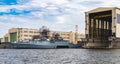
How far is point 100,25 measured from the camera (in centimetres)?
14838

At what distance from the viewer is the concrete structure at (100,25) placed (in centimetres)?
12318

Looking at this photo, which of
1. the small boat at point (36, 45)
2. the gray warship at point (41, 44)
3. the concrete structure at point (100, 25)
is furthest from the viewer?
the gray warship at point (41, 44)

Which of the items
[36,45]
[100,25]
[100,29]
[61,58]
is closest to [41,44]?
[36,45]

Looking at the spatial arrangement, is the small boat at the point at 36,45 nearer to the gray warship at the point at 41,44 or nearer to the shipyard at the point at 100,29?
the gray warship at the point at 41,44

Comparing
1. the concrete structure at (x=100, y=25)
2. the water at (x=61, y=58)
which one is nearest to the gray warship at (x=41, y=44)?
the concrete structure at (x=100, y=25)

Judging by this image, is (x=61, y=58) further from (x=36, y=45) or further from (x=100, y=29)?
(x=100, y=29)

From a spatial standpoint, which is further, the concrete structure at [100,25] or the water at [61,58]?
the concrete structure at [100,25]

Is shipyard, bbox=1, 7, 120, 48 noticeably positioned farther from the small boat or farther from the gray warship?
the small boat

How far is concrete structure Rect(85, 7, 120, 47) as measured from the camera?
404 feet

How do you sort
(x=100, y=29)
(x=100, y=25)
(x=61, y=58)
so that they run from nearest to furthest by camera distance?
(x=61, y=58) → (x=100, y=29) → (x=100, y=25)

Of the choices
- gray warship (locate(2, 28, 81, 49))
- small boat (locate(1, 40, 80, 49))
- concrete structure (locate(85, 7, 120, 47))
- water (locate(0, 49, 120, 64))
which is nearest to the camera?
water (locate(0, 49, 120, 64))

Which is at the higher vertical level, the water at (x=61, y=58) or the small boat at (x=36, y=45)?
the water at (x=61, y=58)

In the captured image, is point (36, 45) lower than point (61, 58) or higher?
lower

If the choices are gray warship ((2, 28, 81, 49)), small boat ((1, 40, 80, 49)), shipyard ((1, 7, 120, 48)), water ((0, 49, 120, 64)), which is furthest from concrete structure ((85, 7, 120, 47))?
water ((0, 49, 120, 64))
